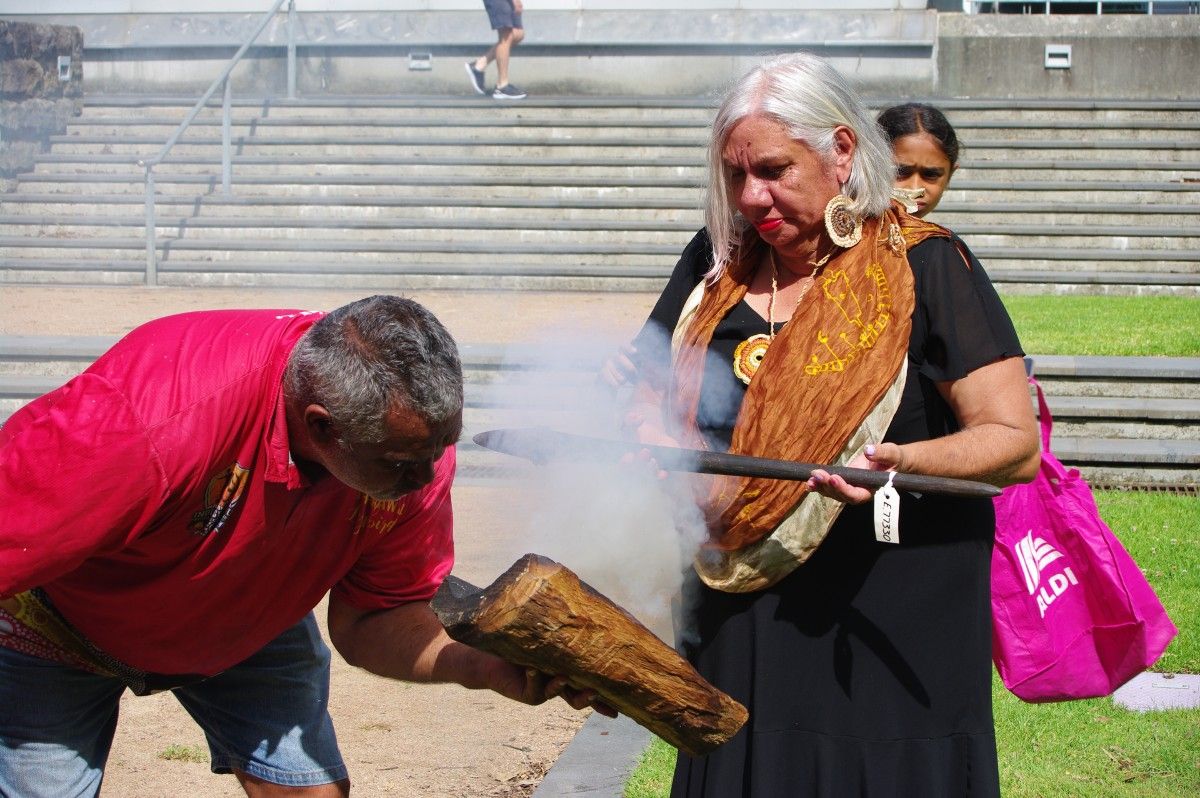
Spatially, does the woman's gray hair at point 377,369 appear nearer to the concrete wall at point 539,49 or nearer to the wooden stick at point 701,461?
the wooden stick at point 701,461

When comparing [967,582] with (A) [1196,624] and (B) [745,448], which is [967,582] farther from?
(A) [1196,624]

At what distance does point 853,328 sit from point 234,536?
120cm

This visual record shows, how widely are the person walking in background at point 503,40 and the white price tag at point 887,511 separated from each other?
563 inches

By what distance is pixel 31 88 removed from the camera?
14.6 m

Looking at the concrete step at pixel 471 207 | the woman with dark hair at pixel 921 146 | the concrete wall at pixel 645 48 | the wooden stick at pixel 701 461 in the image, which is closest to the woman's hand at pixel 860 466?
the wooden stick at pixel 701 461

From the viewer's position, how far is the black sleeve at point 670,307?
2814 millimetres

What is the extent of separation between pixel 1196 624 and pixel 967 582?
280cm

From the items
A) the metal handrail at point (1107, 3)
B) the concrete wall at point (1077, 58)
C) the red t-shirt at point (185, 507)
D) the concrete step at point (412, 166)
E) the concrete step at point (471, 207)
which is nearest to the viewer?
the red t-shirt at point (185, 507)

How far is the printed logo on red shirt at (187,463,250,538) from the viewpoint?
2.26 metres

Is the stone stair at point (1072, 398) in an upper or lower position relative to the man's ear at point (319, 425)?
lower

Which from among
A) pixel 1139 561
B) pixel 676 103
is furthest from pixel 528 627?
pixel 676 103

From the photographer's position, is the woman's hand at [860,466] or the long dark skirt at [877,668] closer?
the woman's hand at [860,466]

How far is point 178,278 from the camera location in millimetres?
12594

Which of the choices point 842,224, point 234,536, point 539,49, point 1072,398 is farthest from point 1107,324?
point 539,49
